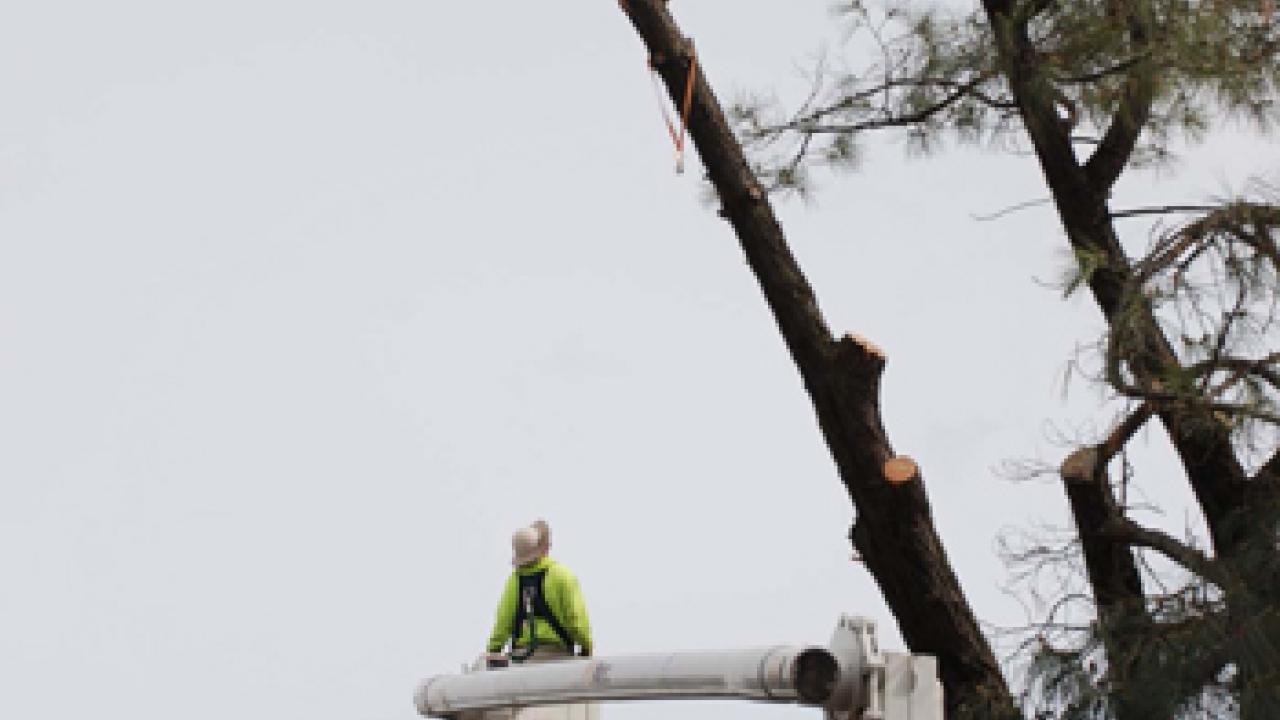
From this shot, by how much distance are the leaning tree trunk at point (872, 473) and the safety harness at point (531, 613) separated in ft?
3.09

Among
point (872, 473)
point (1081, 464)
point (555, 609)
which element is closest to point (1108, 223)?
point (1081, 464)

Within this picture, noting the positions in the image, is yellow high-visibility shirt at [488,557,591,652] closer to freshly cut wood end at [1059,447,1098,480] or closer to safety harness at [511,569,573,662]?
safety harness at [511,569,573,662]

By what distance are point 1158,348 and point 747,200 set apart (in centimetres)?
138

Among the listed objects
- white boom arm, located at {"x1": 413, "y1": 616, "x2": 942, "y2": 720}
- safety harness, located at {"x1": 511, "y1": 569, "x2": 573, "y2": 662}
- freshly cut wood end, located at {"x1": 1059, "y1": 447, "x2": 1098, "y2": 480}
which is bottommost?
white boom arm, located at {"x1": 413, "y1": 616, "x2": 942, "y2": 720}

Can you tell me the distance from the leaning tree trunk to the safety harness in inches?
37.1

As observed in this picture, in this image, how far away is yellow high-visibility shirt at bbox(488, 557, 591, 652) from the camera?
243 inches

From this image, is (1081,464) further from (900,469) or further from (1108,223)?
(1108,223)

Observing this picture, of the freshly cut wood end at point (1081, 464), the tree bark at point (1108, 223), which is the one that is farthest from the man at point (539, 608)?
the tree bark at point (1108, 223)

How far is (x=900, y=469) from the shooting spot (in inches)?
226

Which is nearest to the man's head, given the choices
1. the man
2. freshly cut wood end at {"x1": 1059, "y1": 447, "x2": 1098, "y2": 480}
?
the man

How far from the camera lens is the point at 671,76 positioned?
6281mm

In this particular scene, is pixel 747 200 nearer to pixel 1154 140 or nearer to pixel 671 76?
pixel 671 76

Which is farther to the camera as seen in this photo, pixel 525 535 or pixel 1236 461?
pixel 525 535

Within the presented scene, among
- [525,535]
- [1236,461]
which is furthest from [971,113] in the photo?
[525,535]
